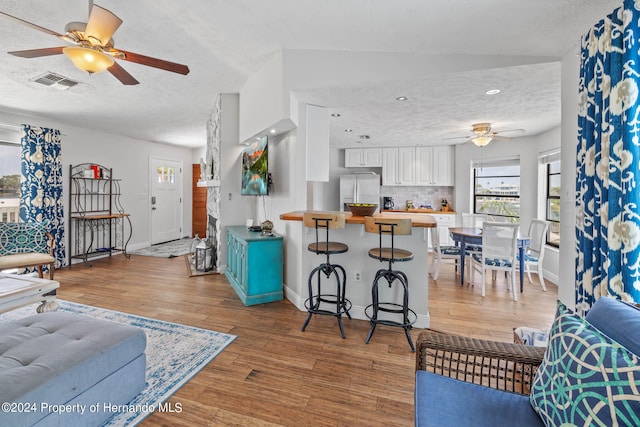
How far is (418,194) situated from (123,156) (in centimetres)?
668

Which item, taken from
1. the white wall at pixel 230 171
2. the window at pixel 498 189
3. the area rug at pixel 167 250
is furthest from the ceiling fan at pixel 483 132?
the area rug at pixel 167 250

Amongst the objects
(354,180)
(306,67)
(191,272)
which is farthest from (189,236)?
(306,67)

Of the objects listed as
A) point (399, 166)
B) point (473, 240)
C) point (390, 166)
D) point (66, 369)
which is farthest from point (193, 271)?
point (399, 166)

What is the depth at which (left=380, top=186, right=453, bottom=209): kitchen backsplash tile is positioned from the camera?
6680mm

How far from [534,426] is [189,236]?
843cm

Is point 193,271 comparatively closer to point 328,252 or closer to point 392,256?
point 328,252

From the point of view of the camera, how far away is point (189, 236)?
819cm

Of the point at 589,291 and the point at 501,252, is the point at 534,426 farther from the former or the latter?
the point at 501,252

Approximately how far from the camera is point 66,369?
1.39m

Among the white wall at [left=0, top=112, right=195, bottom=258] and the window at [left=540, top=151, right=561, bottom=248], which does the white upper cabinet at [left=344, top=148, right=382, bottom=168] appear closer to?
the window at [left=540, top=151, right=561, bottom=248]

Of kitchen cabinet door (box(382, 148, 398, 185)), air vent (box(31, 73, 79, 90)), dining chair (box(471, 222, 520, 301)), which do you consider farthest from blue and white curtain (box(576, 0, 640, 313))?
air vent (box(31, 73, 79, 90))

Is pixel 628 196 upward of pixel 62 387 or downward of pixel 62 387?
upward

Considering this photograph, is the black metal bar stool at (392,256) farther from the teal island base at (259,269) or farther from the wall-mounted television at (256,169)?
the wall-mounted television at (256,169)

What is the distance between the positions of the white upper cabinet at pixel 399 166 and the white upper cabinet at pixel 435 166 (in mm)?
130
